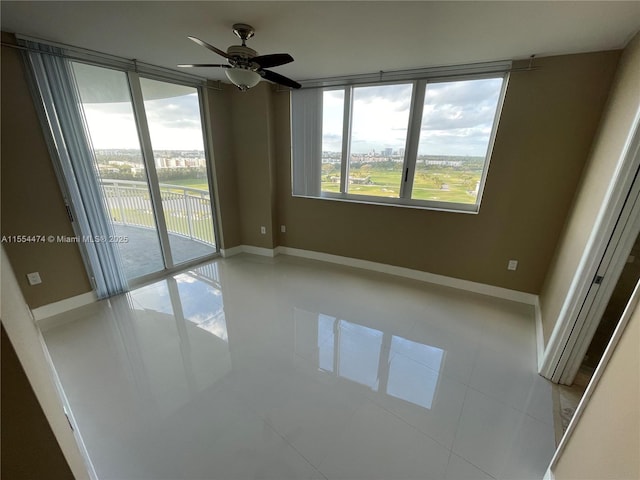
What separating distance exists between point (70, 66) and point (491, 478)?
4206mm

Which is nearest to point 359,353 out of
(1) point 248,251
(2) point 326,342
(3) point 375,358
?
(3) point 375,358

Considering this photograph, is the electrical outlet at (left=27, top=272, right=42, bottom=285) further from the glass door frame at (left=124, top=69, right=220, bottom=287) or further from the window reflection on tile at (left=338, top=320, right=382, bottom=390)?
the window reflection on tile at (left=338, top=320, right=382, bottom=390)

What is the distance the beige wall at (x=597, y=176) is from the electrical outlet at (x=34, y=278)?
442 cm

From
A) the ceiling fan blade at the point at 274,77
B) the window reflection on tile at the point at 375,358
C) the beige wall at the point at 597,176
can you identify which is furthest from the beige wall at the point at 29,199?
the beige wall at the point at 597,176

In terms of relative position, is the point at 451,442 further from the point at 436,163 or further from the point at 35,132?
the point at 35,132

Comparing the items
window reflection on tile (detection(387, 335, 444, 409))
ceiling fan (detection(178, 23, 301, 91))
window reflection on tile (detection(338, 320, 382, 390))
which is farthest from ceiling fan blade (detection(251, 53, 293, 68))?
window reflection on tile (detection(387, 335, 444, 409))

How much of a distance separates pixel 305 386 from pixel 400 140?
2764 millimetres

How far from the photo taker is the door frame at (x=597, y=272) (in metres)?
1.42

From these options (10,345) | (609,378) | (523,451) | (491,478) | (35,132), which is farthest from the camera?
(35,132)

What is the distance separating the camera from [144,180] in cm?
304

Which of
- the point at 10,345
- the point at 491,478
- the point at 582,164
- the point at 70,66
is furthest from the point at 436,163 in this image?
the point at 70,66

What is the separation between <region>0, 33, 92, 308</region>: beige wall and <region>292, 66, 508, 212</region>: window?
2.54 metres

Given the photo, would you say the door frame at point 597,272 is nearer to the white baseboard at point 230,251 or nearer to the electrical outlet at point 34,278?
the white baseboard at point 230,251

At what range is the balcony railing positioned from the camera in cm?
295
